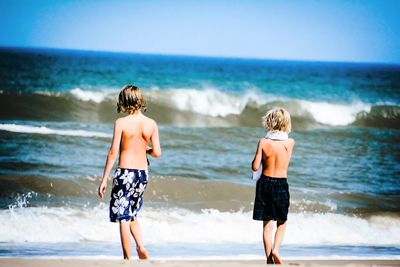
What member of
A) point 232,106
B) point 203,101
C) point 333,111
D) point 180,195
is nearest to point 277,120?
point 180,195

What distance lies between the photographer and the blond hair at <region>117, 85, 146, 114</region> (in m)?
4.09

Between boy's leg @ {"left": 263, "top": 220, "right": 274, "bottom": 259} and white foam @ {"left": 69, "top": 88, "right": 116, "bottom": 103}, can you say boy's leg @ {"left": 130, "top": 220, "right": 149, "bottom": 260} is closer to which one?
boy's leg @ {"left": 263, "top": 220, "right": 274, "bottom": 259}

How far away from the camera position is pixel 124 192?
4066 mm

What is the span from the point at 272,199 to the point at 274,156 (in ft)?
0.91

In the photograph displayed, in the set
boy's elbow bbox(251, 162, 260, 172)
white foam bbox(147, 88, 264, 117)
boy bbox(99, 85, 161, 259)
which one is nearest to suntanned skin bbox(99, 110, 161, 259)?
boy bbox(99, 85, 161, 259)

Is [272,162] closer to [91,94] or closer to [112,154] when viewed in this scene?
[112,154]

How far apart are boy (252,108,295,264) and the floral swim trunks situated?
78 centimetres

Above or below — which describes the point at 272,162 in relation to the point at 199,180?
above

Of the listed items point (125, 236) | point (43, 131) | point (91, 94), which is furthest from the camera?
point (91, 94)

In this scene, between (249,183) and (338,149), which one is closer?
(249,183)

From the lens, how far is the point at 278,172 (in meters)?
4.38

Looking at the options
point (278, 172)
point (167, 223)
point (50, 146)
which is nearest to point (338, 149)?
point (50, 146)

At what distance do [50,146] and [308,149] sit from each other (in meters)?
5.01

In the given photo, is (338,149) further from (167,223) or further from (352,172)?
(167,223)
